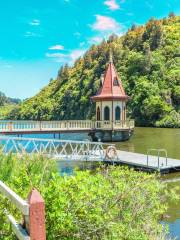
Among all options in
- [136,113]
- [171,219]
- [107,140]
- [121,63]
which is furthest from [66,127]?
[121,63]

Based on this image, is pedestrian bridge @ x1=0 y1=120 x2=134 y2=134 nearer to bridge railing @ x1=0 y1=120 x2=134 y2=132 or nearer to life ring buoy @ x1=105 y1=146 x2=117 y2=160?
bridge railing @ x1=0 y1=120 x2=134 y2=132

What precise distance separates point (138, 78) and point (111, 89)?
2886cm

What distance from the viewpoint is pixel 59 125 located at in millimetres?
31156

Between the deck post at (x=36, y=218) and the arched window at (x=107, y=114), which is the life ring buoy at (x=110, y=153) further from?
the deck post at (x=36, y=218)

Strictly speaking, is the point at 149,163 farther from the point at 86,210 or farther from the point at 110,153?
the point at 86,210

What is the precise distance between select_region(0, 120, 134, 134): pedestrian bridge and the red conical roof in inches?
85.8

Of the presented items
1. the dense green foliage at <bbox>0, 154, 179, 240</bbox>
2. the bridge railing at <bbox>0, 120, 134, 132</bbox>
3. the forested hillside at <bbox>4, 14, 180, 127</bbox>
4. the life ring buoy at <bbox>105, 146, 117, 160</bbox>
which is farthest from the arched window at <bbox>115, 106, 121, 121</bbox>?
the dense green foliage at <bbox>0, 154, 179, 240</bbox>

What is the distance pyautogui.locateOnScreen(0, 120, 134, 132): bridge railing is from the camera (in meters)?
28.8

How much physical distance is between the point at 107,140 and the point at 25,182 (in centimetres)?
2676

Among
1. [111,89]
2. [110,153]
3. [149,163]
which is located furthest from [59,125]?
[149,163]

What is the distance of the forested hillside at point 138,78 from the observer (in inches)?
2245

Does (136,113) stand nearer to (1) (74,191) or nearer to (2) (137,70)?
(2) (137,70)

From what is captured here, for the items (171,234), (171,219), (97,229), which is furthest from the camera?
(171,219)

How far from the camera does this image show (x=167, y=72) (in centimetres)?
6112
